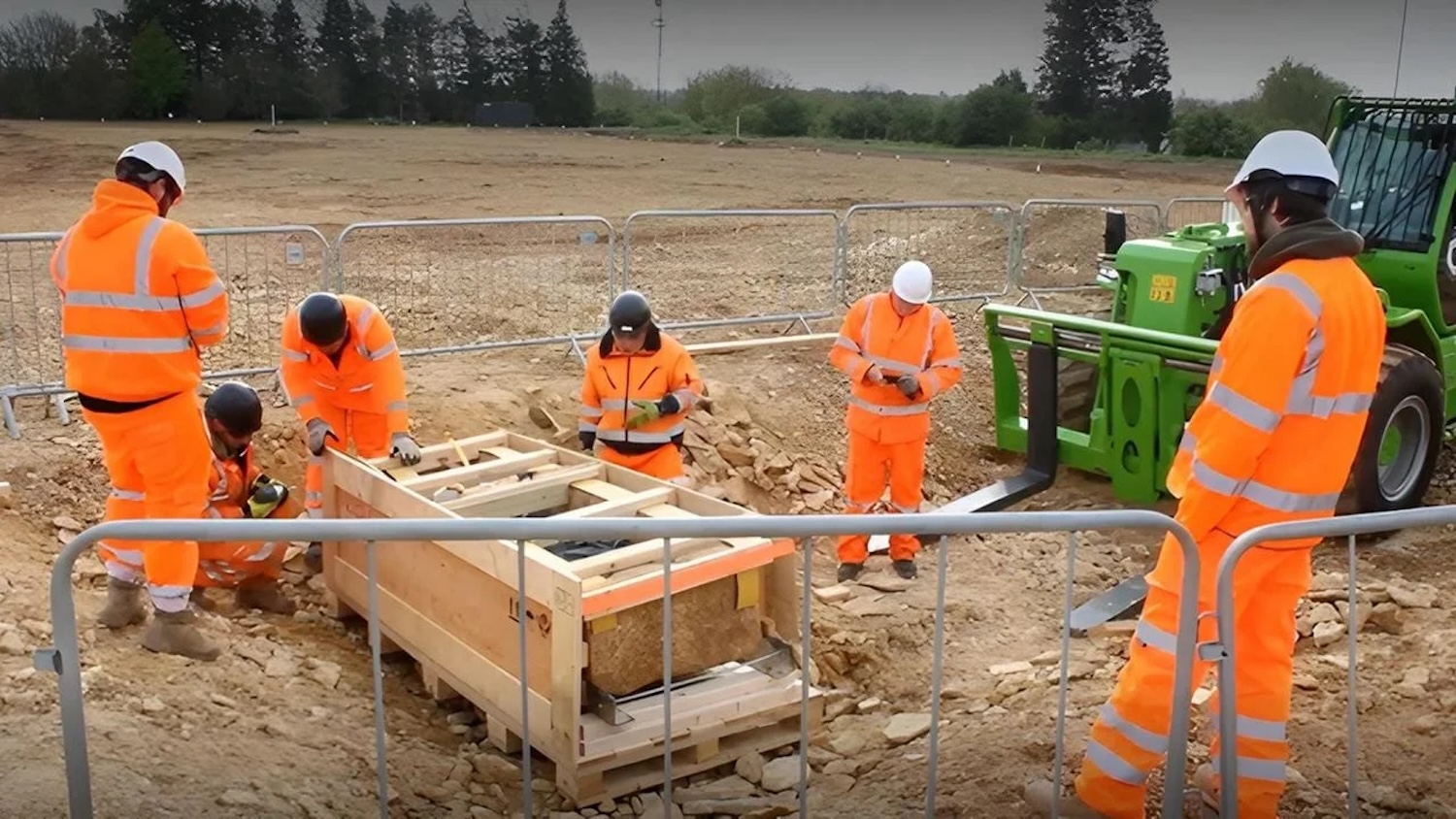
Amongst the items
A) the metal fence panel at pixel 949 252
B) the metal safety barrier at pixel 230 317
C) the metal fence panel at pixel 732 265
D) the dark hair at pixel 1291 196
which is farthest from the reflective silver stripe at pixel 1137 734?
the metal fence panel at pixel 949 252

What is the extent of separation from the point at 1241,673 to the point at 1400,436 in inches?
164

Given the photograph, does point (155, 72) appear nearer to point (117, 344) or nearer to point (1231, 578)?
point (117, 344)

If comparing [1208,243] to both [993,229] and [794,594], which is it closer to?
[794,594]

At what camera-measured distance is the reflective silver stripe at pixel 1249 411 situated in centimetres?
376

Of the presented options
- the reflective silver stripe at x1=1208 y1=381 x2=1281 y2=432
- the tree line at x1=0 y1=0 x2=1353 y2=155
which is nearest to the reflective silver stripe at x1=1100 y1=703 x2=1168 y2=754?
the reflective silver stripe at x1=1208 y1=381 x2=1281 y2=432

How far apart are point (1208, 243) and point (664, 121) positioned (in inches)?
1937

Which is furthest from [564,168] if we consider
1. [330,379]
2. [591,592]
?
[591,592]

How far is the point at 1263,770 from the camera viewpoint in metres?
3.96

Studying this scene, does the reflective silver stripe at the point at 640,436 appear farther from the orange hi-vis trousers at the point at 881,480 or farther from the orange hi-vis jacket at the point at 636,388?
the orange hi-vis trousers at the point at 881,480

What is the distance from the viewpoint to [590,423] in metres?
6.98

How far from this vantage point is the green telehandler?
700 cm

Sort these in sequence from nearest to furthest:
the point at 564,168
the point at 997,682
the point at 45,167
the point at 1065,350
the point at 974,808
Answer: the point at 974,808, the point at 997,682, the point at 1065,350, the point at 45,167, the point at 564,168

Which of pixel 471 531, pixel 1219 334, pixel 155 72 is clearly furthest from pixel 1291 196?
pixel 155 72

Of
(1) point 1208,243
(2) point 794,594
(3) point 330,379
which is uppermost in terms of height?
(1) point 1208,243
